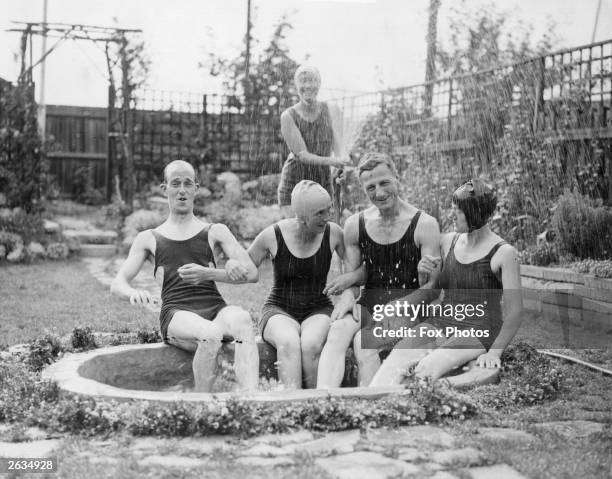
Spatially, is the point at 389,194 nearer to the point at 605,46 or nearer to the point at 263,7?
the point at 605,46

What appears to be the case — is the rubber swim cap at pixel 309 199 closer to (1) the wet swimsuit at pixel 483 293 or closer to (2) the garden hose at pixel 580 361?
(1) the wet swimsuit at pixel 483 293

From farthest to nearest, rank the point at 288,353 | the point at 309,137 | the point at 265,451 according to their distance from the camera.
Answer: the point at 309,137 < the point at 288,353 < the point at 265,451

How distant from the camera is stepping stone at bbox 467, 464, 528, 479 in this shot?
97.3 inches

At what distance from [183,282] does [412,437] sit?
167 centimetres

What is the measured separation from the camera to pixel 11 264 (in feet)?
33.5

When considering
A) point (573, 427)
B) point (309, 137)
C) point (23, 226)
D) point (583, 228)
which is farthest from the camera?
point (23, 226)

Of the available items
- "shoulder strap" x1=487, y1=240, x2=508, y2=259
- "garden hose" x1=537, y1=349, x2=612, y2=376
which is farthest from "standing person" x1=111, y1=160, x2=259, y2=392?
"garden hose" x1=537, y1=349, x2=612, y2=376

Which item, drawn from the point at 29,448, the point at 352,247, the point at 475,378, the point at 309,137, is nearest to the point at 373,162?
the point at 352,247

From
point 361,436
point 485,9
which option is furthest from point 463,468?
point 485,9

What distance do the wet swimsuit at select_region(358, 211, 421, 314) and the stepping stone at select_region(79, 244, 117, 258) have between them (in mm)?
7835

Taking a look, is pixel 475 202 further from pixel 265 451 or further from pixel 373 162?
pixel 265 451

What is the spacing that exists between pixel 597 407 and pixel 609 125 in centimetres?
479

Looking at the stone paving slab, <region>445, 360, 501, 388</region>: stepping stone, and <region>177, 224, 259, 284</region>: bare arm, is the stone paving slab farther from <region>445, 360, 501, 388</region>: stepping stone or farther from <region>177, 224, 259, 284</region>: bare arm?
<region>177, 224, 259, 284</region>: bare arm

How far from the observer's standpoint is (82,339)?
4176 millimetres
